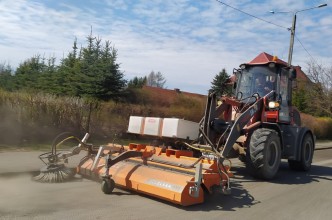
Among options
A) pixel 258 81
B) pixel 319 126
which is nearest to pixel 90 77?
pixel 258 81

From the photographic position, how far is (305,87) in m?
43.3

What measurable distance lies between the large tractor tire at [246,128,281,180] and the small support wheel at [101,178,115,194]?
3.52 m

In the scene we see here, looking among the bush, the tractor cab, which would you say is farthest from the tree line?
the bush

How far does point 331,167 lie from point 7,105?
11.3 metres

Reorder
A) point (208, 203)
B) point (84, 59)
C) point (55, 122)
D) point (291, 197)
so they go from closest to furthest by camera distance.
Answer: point (208, 203), point (291, 197), point (55, 122), point (84, 59)

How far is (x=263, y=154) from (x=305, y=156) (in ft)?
11.2

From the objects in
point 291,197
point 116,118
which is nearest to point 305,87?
point 116,118

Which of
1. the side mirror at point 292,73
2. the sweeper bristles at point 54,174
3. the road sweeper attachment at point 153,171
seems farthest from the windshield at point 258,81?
the sweeper bristles at point 54,174

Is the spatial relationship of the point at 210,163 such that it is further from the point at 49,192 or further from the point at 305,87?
the point at 305,87

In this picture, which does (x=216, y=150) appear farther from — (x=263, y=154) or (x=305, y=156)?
(x=305, y=156)

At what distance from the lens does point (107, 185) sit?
6785mm

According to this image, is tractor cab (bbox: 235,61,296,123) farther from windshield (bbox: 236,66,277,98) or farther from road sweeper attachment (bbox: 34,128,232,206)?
road sweeper attachment (bbox: 34,128,232,206)

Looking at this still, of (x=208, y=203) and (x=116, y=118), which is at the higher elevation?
(x=116, y=118)

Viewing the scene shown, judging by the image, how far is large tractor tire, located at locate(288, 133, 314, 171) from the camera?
11280 mm
